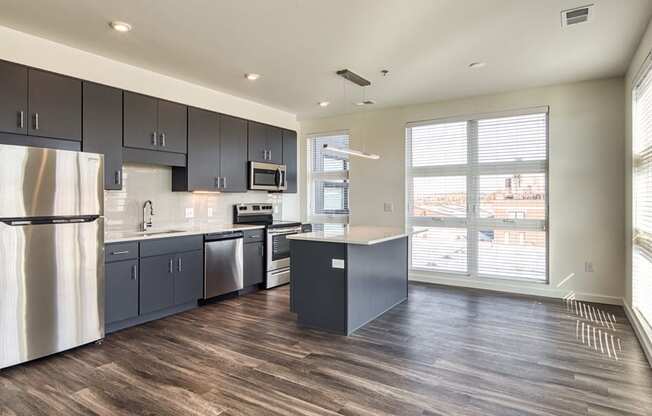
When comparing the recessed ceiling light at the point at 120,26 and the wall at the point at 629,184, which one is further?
the wall at the point at 629,184

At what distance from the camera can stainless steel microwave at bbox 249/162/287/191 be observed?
17.9 ft

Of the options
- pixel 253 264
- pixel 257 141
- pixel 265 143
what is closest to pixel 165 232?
pixel 253 264

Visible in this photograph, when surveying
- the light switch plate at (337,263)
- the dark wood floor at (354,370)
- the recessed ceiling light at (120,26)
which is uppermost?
the recessed ceiling light at (120,26)

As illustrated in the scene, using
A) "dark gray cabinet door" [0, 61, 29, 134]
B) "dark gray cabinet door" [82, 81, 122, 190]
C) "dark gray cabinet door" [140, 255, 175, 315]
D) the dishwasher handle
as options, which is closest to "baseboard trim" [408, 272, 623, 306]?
the dishwasher handle

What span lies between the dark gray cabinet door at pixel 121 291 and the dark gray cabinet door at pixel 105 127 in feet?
2.61

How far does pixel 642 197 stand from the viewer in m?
3.57

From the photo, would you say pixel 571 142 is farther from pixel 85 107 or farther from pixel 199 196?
pixel 85 107

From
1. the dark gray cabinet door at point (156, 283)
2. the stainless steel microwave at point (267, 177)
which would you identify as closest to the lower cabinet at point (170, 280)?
the dark gray cabinet door at point (156, 283)

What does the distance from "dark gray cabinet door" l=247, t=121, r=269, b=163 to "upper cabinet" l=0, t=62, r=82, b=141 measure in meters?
2.29

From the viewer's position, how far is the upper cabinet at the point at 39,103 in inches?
119

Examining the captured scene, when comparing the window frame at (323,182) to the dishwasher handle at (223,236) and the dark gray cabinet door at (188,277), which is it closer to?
the dishwasher handle at (223,236)

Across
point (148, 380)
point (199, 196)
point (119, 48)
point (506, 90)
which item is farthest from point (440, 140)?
point (148, 380)

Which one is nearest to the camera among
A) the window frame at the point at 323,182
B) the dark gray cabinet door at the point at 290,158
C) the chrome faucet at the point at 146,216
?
the chrome faucet at the point at 146,216

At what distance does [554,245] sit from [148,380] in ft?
15.3
